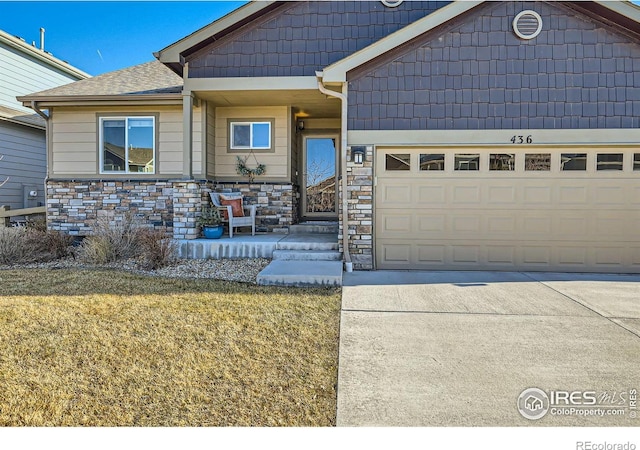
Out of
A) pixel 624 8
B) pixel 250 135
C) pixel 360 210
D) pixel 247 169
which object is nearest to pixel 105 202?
pixel 247 169

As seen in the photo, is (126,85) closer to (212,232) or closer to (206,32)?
(206,32)

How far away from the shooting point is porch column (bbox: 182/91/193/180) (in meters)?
7.91

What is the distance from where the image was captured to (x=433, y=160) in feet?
23.4

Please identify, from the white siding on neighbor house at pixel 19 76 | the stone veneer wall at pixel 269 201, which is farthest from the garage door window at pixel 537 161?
the white siding on neighbor house at pixel 19 76

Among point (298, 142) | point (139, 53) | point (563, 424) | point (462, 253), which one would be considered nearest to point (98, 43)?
point (139, 53)

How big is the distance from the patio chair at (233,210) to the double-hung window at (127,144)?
1.70m

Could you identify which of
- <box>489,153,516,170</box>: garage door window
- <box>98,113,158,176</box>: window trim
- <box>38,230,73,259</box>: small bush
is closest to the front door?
<box>98,113,158,176</box>: window trim

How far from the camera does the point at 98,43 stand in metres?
13.6

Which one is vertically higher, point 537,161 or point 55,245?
point 537,161

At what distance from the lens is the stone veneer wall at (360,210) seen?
280 inches

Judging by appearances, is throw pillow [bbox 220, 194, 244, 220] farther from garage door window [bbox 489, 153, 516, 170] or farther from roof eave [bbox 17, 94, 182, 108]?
garage door window [bbox 489, 153, 516, 170]

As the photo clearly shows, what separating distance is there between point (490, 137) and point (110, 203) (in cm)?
773

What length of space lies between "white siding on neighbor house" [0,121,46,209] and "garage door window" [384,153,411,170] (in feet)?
32.9
